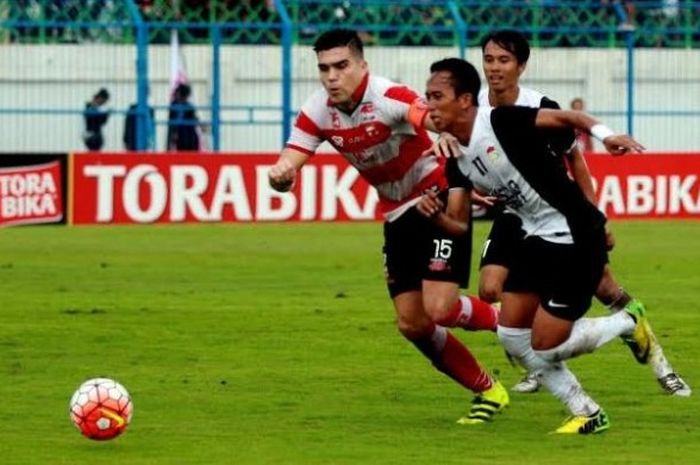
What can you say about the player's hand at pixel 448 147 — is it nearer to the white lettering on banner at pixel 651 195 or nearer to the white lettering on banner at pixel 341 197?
the white lettering on banner at pixel 341 197

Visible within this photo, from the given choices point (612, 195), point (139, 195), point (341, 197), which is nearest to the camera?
point (139, 195)

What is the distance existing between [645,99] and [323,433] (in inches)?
960

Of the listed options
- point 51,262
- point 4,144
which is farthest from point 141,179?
point 51,262

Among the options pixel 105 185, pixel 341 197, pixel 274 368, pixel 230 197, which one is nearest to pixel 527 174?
pixel 274 368

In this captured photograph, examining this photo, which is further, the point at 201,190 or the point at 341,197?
the point at 341,197

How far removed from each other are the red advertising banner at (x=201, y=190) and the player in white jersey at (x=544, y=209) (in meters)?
18.1

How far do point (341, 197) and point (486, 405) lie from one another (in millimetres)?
18672

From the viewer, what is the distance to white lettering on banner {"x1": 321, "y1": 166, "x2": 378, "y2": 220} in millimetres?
29047

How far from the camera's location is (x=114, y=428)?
971 centimetres

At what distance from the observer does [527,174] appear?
10070 mm

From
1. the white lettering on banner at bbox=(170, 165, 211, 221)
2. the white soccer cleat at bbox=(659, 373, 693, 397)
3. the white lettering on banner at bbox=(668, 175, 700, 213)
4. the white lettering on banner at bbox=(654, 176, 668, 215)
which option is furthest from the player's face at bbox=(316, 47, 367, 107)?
the white lettering on banner at bbox=(668, 175, 700, 213)

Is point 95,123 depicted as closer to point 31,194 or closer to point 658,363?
point 31,194

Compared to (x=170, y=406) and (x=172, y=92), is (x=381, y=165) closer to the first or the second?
(x=170, y=406)

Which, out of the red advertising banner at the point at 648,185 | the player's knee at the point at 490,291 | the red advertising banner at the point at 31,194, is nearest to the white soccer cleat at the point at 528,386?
the player's knee at the point at 490,291
